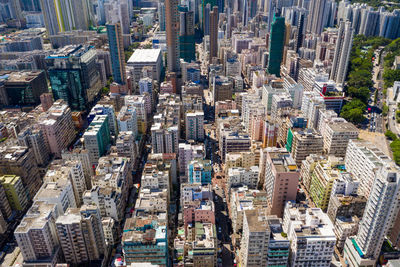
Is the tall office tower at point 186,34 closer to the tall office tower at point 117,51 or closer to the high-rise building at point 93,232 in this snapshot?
the tall office tower at point 117,51

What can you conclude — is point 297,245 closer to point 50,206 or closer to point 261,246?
Result: point 261,246

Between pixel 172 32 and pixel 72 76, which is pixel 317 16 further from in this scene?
pixel 72 76

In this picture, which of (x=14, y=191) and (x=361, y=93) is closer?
(x=14, y=191)

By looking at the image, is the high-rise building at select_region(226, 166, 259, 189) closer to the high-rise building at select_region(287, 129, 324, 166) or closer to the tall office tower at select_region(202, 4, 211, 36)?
the high-rise building at select_region(287, 129, 324, 166)

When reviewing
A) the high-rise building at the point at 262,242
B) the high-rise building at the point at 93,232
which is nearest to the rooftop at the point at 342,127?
the high-rise building at the point at 262,242

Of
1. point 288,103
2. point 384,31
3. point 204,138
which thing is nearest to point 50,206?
point 204,138

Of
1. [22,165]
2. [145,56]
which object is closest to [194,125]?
[22,165]
